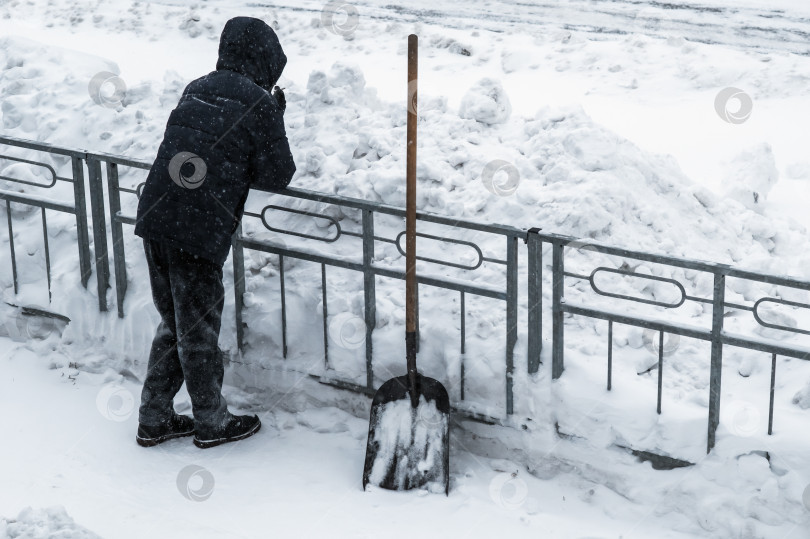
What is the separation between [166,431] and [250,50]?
183 centimetres

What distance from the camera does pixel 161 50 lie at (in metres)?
12.2

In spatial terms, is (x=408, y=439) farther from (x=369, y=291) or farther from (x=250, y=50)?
(x=250, y=50)

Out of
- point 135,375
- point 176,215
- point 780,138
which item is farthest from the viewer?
point 780,138

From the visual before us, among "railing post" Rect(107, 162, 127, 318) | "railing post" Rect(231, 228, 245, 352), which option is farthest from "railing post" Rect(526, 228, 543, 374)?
"railing post" Rect(107, 162, 127, 318)

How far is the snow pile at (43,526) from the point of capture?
4.33 m

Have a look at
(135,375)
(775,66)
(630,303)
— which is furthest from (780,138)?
(135,375)

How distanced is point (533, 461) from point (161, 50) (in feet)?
27.8

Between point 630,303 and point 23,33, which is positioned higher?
point 23,33

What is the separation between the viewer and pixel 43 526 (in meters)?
4.38

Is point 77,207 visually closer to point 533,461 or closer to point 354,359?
point 354,359

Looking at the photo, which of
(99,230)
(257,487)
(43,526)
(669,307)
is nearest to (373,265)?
(257,487)

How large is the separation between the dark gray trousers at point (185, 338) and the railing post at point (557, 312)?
1.48 metres

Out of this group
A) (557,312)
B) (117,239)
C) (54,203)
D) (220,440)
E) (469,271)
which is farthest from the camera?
(54,203)

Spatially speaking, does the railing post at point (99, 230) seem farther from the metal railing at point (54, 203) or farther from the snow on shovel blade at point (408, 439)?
the snow on shovel blade at point (408, 439)
